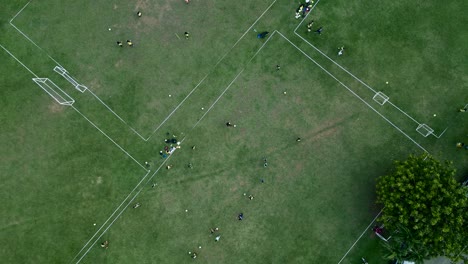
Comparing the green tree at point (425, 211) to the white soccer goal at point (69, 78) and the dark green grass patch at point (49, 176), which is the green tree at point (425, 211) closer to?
the dark green grass patch at point (49, 176)

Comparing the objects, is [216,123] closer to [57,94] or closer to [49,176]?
[57,94]

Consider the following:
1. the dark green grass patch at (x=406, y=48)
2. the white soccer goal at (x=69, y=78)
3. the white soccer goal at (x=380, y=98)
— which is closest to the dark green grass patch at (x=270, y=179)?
the white soccer goal at (x=380, y=98)

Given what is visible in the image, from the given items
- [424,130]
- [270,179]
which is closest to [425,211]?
[424,130]

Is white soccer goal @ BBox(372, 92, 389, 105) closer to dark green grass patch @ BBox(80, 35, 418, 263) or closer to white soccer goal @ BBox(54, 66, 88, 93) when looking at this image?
dark green grass patch @ BBox(80, 35, 418, 263)

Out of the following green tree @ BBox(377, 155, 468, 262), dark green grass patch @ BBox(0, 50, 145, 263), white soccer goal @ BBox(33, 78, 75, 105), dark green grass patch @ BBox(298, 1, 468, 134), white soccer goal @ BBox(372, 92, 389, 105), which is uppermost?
dark green grass patch @ BBox(298, 1, 468, 134)

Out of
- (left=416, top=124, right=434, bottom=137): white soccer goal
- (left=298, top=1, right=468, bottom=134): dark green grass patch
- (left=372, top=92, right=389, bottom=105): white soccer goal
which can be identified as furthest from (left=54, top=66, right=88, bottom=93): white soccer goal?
(left=416, top=124, right=434, bottom=137): white soccer goal

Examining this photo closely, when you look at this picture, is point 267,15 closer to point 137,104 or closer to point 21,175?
point 137,104
